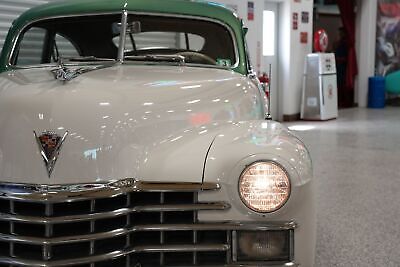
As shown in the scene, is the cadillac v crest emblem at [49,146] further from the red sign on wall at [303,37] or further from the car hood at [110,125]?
the red sign on wall at [303,37]

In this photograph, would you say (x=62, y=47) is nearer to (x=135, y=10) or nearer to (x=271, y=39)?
(x=135, y=10)

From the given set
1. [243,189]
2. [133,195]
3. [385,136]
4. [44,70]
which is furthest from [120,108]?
[385,136]

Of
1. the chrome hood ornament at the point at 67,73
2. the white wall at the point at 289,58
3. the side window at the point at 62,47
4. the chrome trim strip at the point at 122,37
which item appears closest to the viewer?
the chrome hood ornament at the point at 67,73

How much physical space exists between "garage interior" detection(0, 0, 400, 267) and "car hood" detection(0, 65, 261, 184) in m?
1.45

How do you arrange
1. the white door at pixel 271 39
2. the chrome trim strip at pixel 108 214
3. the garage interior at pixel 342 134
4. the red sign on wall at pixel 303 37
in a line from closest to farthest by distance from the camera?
the chrome trim strip at pixel 108 214, the garage interior at pixel 342 134, the white door at pixel 271 39, the red sign on wall at pixel 303 37

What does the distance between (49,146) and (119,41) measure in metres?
1.07

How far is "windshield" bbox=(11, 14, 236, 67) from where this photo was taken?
2834 millimetres

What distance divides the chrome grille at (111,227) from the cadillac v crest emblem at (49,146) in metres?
0.09

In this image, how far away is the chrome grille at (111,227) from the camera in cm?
170

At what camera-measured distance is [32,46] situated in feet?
9.93

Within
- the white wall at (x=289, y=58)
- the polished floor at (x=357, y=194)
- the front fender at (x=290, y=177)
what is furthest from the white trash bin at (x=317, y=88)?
the front fender at (x=290, y=177)

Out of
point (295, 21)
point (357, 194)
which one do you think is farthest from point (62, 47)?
point (295, 21)

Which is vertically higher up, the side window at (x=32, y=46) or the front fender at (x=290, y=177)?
the side window at (x=32, y=46)

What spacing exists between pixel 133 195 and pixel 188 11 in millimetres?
1485
